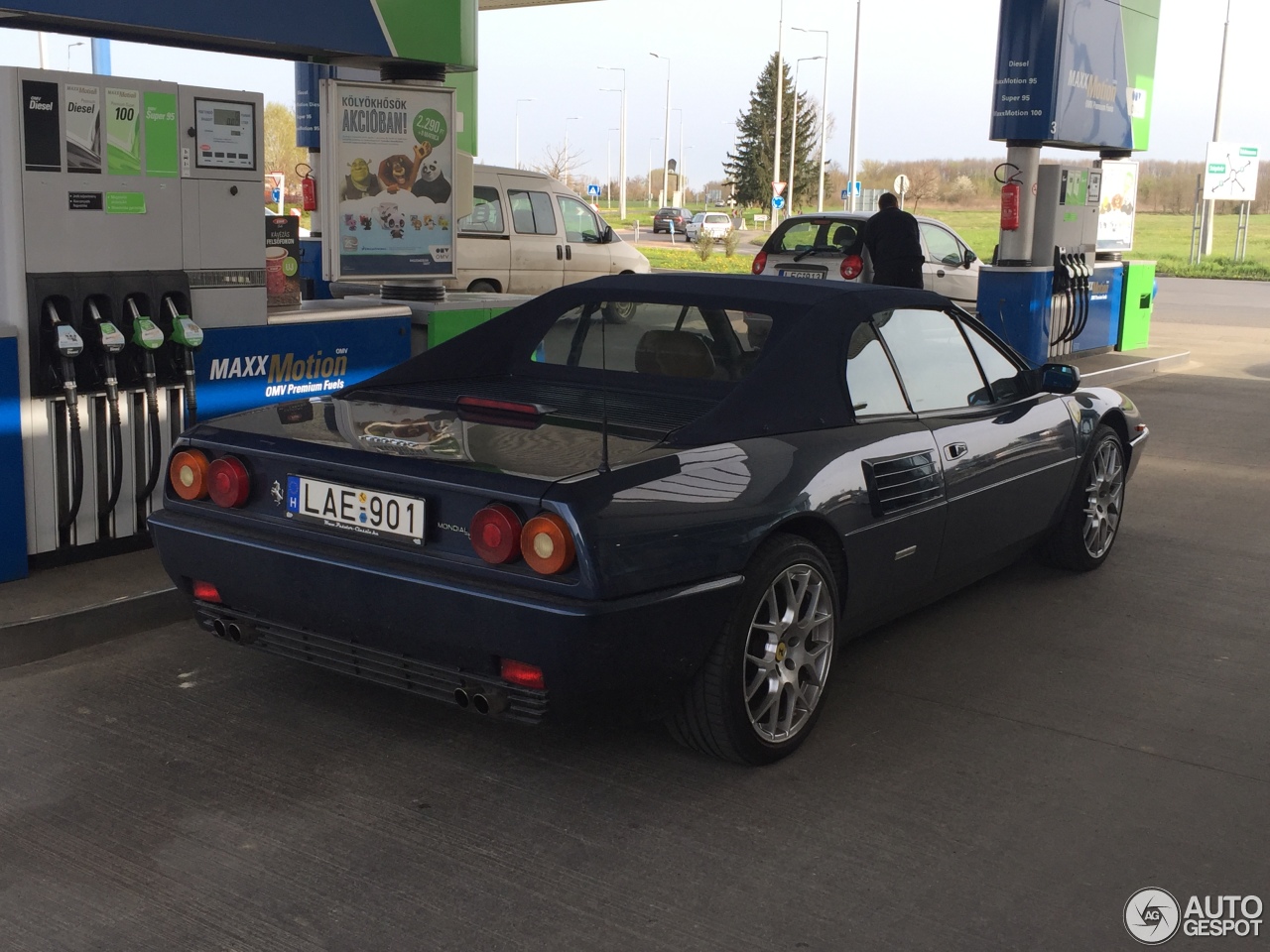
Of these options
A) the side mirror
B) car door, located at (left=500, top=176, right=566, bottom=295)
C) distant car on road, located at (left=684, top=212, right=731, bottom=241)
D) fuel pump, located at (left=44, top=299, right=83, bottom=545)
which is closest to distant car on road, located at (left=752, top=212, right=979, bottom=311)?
car door, located at (left=500, top=176, right=566, bottom=295)

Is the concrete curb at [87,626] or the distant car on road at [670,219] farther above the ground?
the distant car on road at [670,219]

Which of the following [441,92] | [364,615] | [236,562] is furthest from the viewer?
[441,92]

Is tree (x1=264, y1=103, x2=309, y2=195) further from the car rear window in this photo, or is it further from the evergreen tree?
the car rear window

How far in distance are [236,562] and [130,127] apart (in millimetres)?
2757

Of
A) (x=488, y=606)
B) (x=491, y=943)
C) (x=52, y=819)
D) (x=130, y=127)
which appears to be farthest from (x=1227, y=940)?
(x=130, y=127)

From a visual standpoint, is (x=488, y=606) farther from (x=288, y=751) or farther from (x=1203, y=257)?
(x=1203, y=257)

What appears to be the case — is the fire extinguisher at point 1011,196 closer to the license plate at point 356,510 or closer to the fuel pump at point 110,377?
the fuel pump at point 110,377

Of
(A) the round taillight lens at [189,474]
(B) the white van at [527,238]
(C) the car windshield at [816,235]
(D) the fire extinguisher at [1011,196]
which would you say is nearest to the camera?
(A) the round taillight lens at [189,474]

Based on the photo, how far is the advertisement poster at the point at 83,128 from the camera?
219 inches

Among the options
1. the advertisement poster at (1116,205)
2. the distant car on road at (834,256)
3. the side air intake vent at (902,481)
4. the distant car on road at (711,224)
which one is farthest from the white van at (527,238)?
the distant car on road at (711,224)

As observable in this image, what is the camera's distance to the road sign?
42.7m

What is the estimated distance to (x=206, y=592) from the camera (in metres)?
4.14

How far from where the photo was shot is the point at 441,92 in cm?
808

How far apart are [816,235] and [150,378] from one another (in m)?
12.0
